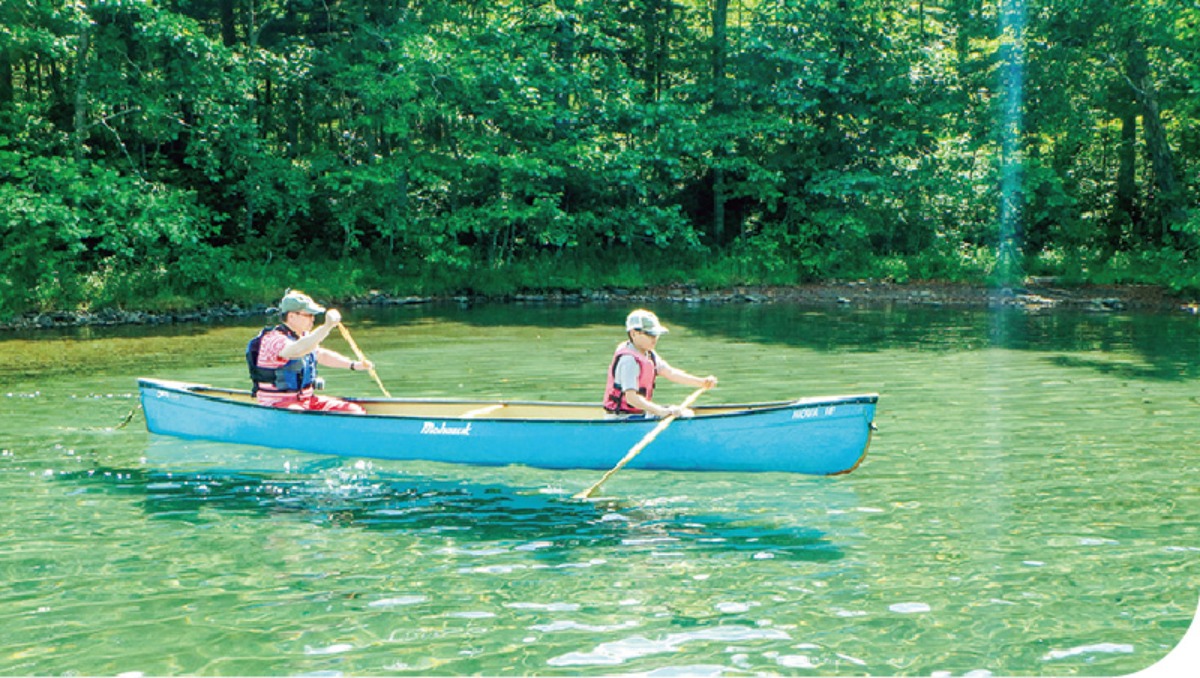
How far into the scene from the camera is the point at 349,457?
9977 millimetres

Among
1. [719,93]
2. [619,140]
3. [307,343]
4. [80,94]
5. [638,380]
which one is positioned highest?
[719,93]

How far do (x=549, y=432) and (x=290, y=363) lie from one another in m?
2.73

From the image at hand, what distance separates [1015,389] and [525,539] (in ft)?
26.4

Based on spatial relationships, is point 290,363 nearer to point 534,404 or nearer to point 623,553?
point 534,404

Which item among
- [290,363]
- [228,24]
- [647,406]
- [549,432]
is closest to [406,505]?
[549,432]

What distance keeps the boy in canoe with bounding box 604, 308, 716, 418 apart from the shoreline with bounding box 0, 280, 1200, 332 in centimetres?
1511

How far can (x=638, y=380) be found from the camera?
9023 millimetres

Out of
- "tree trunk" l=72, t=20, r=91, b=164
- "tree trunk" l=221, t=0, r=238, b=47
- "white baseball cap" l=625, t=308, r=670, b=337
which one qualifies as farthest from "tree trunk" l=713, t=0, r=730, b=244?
"white baseball cap" l=625, t=308, r=670, b=337

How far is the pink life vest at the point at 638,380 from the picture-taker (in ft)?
29.5

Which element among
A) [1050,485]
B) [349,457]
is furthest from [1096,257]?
[349,457]

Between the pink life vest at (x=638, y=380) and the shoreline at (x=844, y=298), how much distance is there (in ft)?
49.3

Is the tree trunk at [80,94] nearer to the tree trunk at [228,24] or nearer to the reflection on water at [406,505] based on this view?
the tree trunk at [228,24]

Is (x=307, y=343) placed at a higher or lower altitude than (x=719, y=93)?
lower

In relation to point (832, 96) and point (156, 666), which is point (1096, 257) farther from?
point (156, 666)
